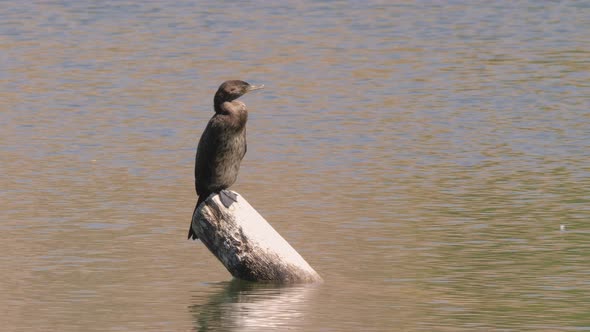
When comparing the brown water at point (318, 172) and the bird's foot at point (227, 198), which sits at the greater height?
the bird's foot at point (227, 198)

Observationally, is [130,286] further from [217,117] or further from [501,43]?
[501,43]

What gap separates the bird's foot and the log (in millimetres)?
16

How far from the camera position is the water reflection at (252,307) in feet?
35.2

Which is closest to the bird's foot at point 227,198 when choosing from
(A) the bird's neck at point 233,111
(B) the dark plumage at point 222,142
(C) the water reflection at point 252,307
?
(B) the dark plumage at point 222,142

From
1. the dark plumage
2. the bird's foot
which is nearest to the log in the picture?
the bird's foot

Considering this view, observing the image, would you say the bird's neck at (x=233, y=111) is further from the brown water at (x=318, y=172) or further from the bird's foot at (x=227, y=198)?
the brown water at (x=318, y=172)

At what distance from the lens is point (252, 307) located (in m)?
11.3

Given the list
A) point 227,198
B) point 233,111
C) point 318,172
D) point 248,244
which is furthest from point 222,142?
point 318,172

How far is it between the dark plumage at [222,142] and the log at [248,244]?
0.13m

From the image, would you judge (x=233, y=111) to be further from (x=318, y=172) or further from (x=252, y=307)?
(x=318, y=172)

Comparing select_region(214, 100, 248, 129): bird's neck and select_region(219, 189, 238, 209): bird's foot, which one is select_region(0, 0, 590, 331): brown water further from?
select_region(214, 100, 248, 129): bird's neck

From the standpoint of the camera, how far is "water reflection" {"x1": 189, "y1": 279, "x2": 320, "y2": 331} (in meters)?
10.7

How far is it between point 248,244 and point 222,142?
77 cm

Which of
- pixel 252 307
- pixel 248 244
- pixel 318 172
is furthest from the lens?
pixel 318 172
